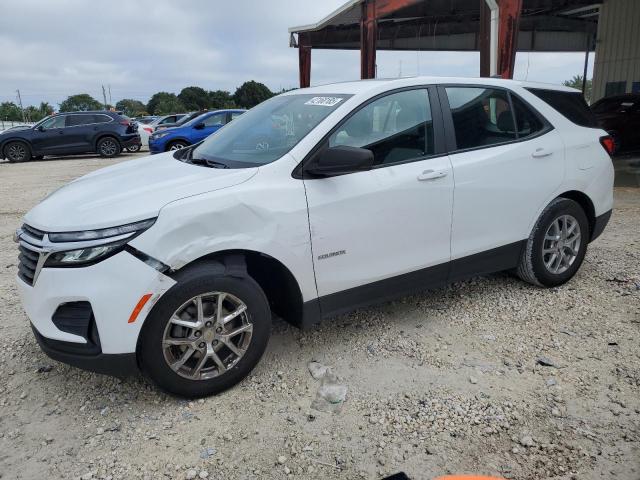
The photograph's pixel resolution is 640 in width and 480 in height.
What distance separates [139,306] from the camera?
2.41 metres

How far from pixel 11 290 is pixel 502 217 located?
4146mm

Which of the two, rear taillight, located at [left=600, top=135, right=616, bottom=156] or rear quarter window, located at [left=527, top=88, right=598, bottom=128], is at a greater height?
rear quarter window, located at [left=527, top=88, right=598, bottom=128]

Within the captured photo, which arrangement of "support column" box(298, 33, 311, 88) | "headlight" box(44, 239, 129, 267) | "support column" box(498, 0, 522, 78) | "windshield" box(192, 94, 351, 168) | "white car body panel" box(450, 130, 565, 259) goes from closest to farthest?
1. "headlight" box(44, 239, 129, 267)
2. "windshield" box(192, 94, 351, 168)
3. "white car body panel" box(450, 130, 565, 259)
4. "support column" box(498, 0, 522, 78)
5. "support column" box(298, 33, 311, 88)

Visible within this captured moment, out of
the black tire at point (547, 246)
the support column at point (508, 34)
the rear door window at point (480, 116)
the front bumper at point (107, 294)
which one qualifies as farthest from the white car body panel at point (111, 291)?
the support column at point (508, 34)

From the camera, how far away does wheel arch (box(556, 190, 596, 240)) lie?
13.1 feet

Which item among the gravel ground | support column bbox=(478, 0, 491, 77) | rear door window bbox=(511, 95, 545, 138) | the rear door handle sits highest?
support column bbox=(478, 0, 491, 77)

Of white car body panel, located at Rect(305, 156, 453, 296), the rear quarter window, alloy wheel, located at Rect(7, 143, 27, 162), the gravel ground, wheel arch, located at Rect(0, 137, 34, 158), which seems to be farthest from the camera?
alloy wheel, located at Rect(7, 143, 27, 162)

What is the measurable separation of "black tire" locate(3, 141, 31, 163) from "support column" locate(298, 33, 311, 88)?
9902 millimetres

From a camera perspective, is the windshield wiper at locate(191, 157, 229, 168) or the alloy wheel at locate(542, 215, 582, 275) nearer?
the windshield wiper at locate(191, 157, 229, 168)

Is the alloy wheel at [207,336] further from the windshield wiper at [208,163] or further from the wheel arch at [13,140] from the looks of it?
the wheel arch at [13,140]

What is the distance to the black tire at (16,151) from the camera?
16391mm

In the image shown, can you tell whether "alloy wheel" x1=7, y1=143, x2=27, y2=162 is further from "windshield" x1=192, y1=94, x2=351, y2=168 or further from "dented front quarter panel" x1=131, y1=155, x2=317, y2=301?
"dented front quarter panel" x1=131, y1=155, x2=317, y2=301

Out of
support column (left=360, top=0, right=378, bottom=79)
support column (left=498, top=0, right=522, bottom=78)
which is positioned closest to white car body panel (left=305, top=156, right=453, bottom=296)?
support column (left=498, top=0, right=522, bottom=78)

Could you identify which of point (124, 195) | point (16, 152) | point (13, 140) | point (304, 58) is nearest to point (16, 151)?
point (16, 152)
